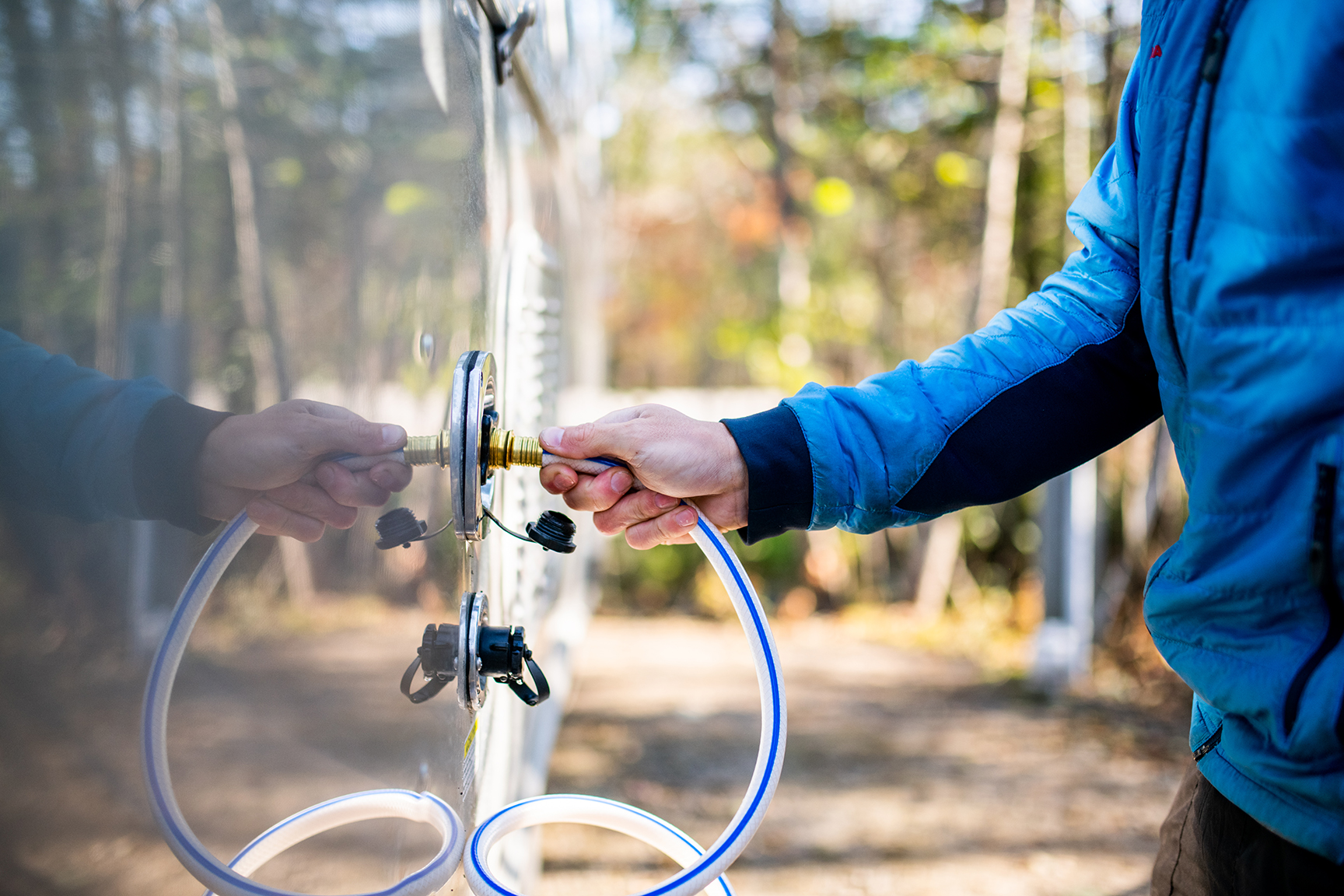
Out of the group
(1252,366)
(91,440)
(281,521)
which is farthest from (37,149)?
(1252,366)

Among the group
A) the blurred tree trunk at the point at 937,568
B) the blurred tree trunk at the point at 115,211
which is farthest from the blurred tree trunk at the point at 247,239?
the blurred tree trunk at the point at 937,568

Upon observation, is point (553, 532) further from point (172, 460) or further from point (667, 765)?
point (667, 765)

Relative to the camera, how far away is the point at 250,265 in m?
0.66

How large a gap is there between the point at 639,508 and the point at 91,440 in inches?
26.5

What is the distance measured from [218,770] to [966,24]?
5.82 meters

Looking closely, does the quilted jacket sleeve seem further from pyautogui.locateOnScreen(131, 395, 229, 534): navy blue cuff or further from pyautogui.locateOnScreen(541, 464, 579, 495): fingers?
pyautogui.locateOnScreen(131, 395, 229, 534): navy blue cuff

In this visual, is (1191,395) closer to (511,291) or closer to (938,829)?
(511,291)

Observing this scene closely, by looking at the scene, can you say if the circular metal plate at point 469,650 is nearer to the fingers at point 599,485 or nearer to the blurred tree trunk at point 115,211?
the fingers at point 599,485

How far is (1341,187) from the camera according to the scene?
81 cm

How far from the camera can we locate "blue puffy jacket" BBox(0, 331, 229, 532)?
47 cm

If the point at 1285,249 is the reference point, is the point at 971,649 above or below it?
below

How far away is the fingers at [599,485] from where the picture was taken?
107 cm

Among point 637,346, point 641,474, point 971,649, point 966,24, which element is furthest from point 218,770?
point 637,346

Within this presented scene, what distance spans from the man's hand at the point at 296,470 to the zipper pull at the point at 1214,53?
85cm
